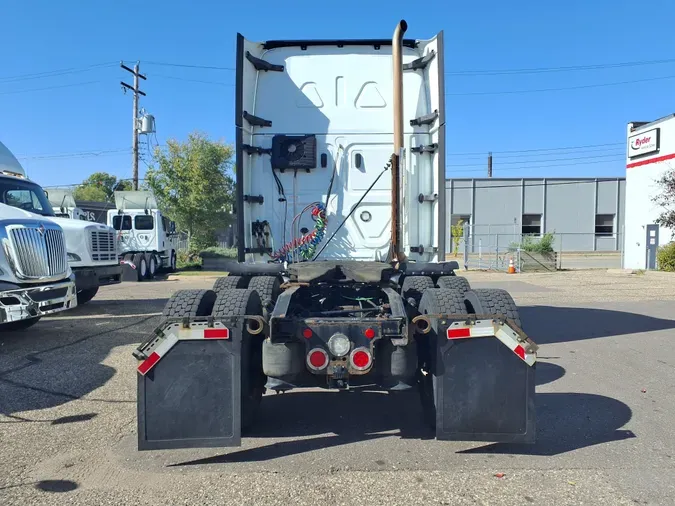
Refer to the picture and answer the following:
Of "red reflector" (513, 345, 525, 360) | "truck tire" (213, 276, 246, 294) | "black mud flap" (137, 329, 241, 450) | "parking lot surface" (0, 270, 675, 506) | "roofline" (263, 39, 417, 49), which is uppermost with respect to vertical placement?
"roofline" (263, 39, 417, 49)

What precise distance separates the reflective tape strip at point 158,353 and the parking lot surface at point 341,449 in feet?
2.35

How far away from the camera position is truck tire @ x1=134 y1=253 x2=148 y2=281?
20.3 metres

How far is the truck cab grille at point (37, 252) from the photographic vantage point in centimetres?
775

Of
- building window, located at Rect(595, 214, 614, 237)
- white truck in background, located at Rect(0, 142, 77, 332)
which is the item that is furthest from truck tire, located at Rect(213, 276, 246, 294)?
building window, located at Rect(595, 214, 614, 237)

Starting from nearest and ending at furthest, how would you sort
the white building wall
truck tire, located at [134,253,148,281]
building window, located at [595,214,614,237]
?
truck tire, located at [134,253,148,281] < the white building wall < building window, located at [595,214,614,237]

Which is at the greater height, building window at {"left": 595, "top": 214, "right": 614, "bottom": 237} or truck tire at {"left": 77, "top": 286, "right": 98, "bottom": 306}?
building window at {"left": 595, "top": 214, "right": 614, "bottom": 237}

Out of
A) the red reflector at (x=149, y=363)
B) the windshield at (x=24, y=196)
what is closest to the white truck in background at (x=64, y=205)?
the windshield at (x=24, y=196)

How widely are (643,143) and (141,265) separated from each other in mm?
Answer: 23252

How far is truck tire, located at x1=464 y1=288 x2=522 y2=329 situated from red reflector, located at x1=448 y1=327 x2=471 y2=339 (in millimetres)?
245

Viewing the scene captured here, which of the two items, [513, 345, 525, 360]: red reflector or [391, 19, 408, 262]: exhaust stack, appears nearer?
[513, 345, 525, 360]: red reflector

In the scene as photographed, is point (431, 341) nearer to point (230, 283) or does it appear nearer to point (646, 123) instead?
point (230, 283)

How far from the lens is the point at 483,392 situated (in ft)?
12.6

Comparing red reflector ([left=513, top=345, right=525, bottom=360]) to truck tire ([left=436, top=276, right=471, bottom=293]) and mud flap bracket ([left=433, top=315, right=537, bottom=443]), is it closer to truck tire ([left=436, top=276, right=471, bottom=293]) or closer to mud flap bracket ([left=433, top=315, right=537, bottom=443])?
mud flap bracket ([left=433, top=315, right=537, bottom=443])

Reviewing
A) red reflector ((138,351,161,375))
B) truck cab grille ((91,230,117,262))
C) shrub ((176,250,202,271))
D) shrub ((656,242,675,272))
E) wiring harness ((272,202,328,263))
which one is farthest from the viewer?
shrub ((176,250,202,271))
